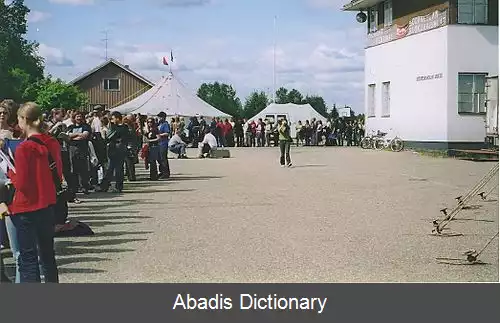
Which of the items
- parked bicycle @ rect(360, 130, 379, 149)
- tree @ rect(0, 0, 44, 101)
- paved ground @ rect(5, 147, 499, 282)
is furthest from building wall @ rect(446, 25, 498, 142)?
tree @ rect(0, 0, 44, 101)

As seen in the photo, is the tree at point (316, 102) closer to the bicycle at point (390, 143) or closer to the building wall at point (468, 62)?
the building wall at point (468, 62)

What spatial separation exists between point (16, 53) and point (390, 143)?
2649 mm

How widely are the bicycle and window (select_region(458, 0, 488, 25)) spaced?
0.91 meters

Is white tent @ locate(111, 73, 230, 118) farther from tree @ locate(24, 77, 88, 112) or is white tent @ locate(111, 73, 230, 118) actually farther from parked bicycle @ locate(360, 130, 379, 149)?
parked bicycle @ locate(360, 130, 379, 149)

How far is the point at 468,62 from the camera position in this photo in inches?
206

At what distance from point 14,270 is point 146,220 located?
1539mm

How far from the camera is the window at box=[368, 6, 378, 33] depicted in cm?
516

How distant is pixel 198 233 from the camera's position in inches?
212

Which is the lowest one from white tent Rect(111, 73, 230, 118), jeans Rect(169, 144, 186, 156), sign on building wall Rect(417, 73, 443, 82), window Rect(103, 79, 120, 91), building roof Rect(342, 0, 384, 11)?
jeans Rect(169, 144, 186, 156)

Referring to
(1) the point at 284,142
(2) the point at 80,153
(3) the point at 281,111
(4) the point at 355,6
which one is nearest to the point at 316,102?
(4) the point at 355,6

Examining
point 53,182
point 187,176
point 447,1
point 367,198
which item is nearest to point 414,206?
point 367,198

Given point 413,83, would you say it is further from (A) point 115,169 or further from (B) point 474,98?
(A) point 115,169

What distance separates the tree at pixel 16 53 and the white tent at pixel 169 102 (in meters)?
0.65

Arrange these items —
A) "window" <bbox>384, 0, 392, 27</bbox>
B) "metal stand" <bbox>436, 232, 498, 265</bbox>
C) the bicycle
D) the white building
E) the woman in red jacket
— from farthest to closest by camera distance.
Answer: the bicycle, "window" <bbox>384, 0, 392, 27</bbox>, the white building, "metal stand" <bbox>436, 232, 498, 265</bbox>, the woman in red jacket
